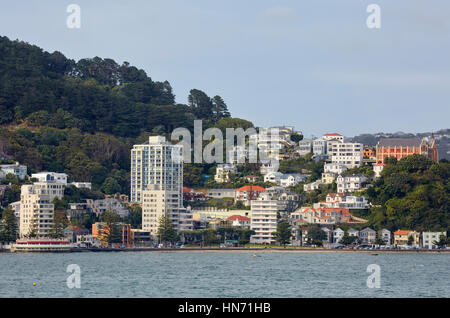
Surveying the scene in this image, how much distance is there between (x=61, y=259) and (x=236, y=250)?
20.6 metres

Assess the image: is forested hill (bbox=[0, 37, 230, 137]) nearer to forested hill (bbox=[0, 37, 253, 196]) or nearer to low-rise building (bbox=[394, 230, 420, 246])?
forested hill (bbox=[0, 37, 253, 196])

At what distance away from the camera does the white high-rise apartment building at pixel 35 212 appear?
107m

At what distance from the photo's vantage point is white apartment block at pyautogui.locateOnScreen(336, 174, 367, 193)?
12056 centimetres

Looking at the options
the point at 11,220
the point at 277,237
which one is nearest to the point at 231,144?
the point at 277,237

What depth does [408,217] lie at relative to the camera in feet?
355

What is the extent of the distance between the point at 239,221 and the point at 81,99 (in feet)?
128

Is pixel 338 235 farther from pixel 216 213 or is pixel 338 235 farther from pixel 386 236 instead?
pixel 216 213

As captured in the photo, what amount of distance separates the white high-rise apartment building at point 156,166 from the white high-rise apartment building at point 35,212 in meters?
17.1

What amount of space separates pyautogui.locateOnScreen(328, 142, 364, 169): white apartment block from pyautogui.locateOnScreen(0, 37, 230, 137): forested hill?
24.7 metres

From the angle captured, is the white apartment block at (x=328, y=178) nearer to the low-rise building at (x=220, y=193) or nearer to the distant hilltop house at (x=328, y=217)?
the distant hilltop house at (x=328, y=217)

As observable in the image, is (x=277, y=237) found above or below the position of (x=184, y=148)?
below

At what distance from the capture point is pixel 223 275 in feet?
246

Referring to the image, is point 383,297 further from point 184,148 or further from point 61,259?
point 184,148
